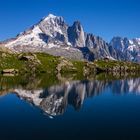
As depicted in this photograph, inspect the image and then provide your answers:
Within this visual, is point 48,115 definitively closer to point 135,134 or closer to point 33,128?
point 33,128

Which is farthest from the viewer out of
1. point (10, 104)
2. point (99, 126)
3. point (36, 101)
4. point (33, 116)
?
point (36, 101)

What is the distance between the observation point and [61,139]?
52000mm

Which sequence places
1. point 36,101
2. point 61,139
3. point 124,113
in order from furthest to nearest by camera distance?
point 36,101
point 124,113
point 61,139

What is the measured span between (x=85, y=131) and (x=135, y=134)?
8.54 m

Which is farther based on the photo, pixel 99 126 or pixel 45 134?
pixel 99 126

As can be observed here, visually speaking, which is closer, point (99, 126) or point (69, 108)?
point (99, 126)

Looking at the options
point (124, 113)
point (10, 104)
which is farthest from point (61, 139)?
point (10, 104)

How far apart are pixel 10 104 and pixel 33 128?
35.8 m

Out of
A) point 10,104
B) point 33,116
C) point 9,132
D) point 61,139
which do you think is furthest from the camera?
point 10,104

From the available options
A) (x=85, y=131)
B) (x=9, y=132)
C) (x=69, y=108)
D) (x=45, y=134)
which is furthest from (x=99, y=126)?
(x=69, y=108)

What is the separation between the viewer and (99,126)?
62.1m

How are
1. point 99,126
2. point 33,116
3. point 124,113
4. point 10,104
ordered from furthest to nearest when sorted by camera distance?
point 10,104 < point 124,113 < point 33,116 < point 99,126

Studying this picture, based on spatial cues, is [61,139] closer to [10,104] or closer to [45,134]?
[45,134]

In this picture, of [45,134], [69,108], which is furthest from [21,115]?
[45,134]
